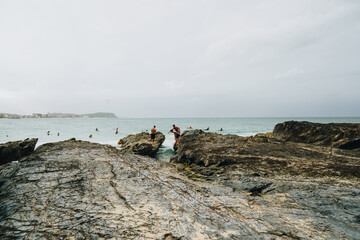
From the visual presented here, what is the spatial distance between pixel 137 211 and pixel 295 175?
643 cm

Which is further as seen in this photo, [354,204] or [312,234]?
[354,204]

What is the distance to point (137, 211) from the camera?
159 inches

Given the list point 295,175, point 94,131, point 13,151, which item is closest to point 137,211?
point 295,175

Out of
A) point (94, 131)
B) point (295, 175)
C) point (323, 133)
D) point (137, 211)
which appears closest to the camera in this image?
point (137, 211)

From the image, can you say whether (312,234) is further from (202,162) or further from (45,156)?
(45,156)

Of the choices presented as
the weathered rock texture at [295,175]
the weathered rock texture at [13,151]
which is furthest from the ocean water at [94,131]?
the weathered rock texture at [13,151]

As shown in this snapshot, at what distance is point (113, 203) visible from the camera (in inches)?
171

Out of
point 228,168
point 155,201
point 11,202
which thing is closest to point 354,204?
point 228,168

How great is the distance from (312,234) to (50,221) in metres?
5.77

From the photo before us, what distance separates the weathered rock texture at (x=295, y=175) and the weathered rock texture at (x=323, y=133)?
218cm

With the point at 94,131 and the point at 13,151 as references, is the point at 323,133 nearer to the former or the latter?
the point at 13,151

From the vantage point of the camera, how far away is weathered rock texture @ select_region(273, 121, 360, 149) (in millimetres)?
10633

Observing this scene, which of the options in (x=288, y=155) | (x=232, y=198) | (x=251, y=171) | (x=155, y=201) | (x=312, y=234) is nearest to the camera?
(x=312, y=234)

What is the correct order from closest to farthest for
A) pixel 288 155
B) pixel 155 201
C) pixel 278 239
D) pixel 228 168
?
pixel 278 239 < pixel 155 201 < pixel 228 168 < pixel 288 155
